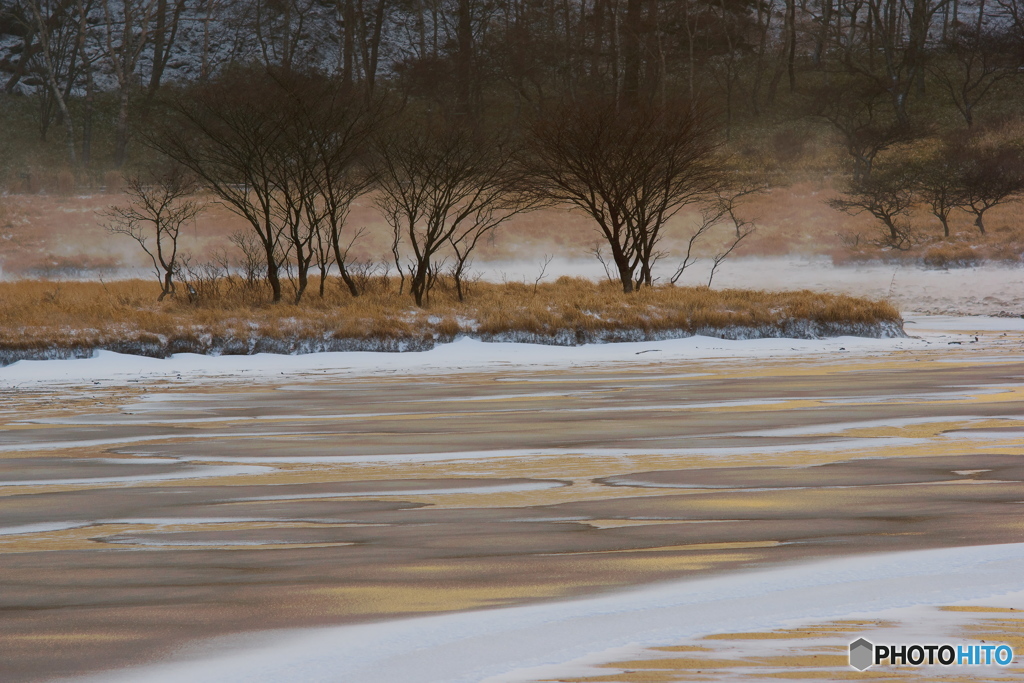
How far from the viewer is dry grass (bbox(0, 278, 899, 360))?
19719 millimetres

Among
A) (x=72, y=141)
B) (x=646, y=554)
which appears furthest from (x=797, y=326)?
(x=72, y=141)

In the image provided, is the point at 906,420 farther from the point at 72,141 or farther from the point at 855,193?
the point at 72,141

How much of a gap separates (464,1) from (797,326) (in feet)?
129

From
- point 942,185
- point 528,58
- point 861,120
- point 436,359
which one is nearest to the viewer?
point 436,359

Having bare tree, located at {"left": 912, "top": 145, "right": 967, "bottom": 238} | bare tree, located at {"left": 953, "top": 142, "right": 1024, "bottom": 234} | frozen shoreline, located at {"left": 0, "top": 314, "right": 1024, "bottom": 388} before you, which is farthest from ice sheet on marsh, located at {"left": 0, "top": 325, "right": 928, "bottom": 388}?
bare tree, located at {"left": 953, "top": 142, "right": 1024, "bottom": 234}

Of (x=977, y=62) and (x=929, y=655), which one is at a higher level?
(x=977, y=62)

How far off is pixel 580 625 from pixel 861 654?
0.93 metres

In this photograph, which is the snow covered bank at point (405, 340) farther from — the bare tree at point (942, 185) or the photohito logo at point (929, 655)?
the bare tree at point (942, 185)

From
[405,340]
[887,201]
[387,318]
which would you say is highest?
[887,201]

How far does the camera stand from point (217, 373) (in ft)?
55.6

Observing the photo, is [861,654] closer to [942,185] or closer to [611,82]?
[942,185]

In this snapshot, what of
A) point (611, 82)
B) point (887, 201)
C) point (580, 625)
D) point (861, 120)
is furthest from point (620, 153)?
point (611, 82)

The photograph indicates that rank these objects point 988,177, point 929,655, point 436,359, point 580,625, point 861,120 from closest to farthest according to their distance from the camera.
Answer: point 929,655 < point 580,625 < point 436,359 < point 988,177 < point 861,120

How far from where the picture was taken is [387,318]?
70.2 ft
